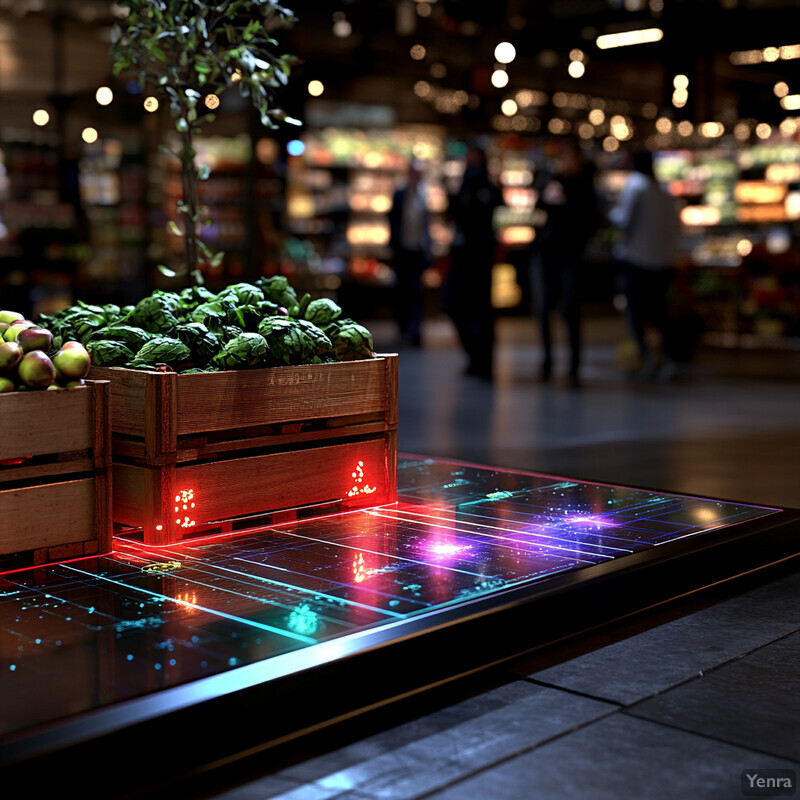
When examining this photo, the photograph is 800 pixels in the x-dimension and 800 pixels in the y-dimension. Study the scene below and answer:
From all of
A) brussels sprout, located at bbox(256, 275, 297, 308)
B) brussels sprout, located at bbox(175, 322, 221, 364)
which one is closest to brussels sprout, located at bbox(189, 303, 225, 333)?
brussels sprout, located at bbox(175, 322, 221, 364)

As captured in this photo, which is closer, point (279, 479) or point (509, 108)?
point (279, 479)

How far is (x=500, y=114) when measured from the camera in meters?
18.2

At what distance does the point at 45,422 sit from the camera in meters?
3.08

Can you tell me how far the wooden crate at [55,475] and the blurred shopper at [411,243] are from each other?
9.22 meters

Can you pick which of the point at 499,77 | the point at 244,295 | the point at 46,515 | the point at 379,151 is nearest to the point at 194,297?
the point at 244,295

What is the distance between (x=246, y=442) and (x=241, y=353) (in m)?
0.28

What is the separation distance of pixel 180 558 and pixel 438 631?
Answer: 954 millimetres

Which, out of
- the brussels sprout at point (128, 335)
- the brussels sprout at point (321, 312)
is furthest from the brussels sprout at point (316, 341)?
the brussels sprout at point (128, 335)

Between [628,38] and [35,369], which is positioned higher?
[628,38]

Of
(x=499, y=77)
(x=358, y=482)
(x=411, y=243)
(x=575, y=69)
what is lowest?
(x=358, y=482)

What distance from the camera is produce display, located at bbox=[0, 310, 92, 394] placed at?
10.0 feet

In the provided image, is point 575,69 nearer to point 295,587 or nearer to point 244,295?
point 244,295

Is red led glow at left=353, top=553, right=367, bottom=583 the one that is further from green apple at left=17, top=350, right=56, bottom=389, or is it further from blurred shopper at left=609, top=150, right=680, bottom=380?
blurred shopper at left=609, top=150, right=680, bottom=380

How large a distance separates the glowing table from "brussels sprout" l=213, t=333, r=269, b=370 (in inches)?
21.2
